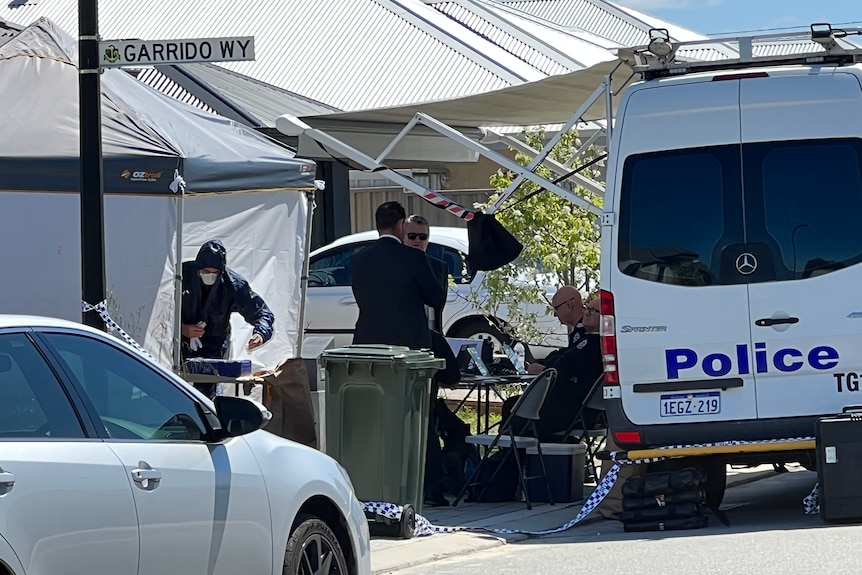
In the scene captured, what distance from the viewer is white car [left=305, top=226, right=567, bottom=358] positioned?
1752 centimetres

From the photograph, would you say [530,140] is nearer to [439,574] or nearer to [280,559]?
[439,574]

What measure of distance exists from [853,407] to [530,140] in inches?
313

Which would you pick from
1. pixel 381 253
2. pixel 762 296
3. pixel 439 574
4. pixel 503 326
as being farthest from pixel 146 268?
pixel 503 326

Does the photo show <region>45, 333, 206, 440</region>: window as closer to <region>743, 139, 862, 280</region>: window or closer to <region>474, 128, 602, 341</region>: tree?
<region>743, 139, 862, 280</region>: window

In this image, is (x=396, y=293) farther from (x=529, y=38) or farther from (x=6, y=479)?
(x=529, y=38)

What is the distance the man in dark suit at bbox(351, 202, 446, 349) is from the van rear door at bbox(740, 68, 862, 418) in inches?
95.3

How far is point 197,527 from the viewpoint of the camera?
530 cm

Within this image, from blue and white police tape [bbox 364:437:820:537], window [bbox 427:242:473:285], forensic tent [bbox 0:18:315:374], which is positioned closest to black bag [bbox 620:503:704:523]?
blue and white police tape [bbox 364:437:820:537]

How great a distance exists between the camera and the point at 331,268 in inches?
735

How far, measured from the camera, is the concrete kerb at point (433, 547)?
843 cm

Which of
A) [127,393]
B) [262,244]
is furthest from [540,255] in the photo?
[127,393]

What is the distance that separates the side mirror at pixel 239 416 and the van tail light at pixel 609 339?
12.5 ft

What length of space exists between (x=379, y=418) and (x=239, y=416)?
3.51m

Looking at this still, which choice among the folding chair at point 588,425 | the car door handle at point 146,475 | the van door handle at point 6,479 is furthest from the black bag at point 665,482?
the van door handle at point 6,479
